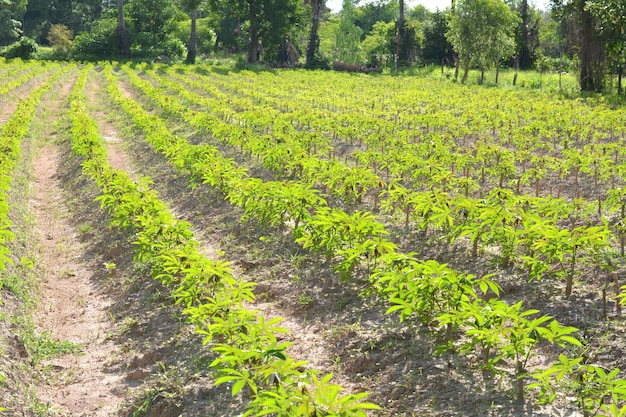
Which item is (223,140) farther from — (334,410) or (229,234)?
(334,410)

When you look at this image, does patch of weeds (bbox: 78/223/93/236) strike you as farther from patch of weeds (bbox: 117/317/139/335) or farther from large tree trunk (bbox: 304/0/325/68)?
large tree trunk (bbox: 304/0/325/68)

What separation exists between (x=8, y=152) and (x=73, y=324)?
7232 millimetres

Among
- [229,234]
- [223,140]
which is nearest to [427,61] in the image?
[223,140]

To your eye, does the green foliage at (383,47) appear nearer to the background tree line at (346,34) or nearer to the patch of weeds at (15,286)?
the background tree line at (346,34)

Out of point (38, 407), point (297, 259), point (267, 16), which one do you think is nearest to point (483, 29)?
point (267, 16)

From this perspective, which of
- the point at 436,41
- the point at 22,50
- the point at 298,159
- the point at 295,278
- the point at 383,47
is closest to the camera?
the point at 295,278

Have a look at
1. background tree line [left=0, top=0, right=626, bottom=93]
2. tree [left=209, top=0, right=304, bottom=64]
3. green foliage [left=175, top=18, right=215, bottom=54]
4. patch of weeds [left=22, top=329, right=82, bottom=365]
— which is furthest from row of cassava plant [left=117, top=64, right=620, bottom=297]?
green foliage [left=175, top=18, right=215, bottom=54]

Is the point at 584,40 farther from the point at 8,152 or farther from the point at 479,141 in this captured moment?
the point at 8,152

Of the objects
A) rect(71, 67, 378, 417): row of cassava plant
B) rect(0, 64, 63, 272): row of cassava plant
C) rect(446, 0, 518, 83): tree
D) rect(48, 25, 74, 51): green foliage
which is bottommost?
rect(71, 67, 378, 417): row of cassava plant

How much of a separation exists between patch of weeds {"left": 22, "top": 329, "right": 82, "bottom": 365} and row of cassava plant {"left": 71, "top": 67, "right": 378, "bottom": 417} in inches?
43.2

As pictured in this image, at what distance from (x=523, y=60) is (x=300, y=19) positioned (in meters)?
17.0

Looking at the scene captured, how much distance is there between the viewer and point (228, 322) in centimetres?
477

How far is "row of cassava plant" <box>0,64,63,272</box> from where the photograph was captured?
6984 millimetres

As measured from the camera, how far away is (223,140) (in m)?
14.6
